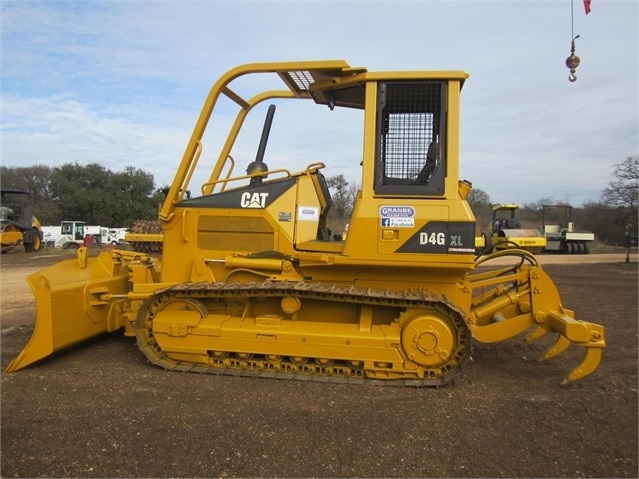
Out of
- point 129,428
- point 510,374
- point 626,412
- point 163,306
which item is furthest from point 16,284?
point 626,412

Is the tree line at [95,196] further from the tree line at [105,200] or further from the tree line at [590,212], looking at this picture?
the tree line at [590,212]

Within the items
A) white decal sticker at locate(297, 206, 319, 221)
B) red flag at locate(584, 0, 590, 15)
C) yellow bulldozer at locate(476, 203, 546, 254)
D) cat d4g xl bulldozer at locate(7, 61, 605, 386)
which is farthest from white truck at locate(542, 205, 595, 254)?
white decal sticker at locate(297, 206, 319, 221)

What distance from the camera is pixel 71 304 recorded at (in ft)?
17.4

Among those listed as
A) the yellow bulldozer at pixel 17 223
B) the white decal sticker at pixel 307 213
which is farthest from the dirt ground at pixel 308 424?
the yellow bulldozer at pixel 17 223

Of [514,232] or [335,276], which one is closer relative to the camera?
[335,276]

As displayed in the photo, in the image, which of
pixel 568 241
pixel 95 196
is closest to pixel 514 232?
pixel 568 241

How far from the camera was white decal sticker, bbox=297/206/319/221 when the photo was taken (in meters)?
5.26

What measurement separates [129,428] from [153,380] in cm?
107

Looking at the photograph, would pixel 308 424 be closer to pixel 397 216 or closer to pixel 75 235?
pixel 397 216

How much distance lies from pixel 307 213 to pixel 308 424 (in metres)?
2.33

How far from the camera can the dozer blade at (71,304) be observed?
196 inches

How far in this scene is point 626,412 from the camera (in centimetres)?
408

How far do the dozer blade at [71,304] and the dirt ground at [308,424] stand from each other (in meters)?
0.27

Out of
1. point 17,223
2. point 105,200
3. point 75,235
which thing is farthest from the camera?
point 105,200
